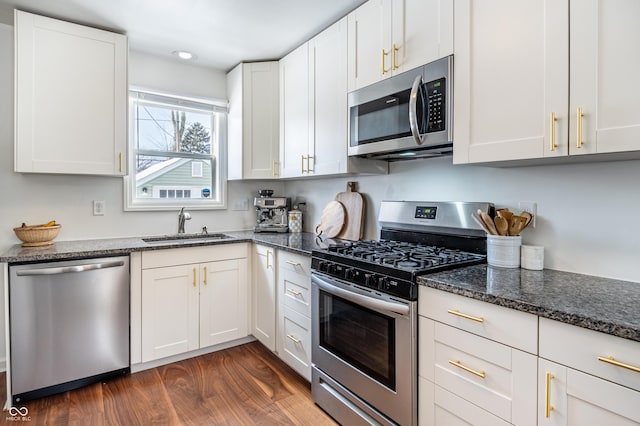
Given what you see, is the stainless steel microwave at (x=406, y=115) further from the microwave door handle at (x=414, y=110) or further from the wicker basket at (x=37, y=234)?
the wicker basket at (x=37, y=234)

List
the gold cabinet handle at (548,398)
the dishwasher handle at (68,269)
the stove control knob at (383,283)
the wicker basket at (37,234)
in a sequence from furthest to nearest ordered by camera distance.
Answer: the wicker basket at (37,234) → the dishwasher handle at (68,269) → the stove control knob at (383,283) → the gold cabinet handle at (548,398)

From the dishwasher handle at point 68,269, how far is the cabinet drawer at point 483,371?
6.48ft

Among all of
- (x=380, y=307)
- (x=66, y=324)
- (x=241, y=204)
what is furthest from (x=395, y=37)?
(x=66, y=324)

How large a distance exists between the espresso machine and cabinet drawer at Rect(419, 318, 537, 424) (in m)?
2.00

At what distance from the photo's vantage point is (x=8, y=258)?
1.99 meters

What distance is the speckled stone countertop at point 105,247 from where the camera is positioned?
2080 mm

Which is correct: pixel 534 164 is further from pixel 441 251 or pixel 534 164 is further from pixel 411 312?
pixel 411 312

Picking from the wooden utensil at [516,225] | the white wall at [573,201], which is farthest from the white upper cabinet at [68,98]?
the wooden utensil at [516,225]

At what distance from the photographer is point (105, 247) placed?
7.72 feet

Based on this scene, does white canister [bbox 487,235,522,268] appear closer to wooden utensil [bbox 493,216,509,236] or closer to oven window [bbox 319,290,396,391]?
wooden utensil [bbox 493,216,509,236]

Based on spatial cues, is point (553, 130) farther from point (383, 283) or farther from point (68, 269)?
point (68, 269)

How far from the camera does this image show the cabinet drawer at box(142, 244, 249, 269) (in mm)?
2457

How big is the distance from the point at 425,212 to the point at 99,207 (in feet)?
8.03

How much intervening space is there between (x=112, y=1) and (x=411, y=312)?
2501 mm
